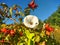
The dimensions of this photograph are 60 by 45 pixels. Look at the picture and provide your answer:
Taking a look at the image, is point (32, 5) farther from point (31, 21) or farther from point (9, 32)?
point (9, 32)

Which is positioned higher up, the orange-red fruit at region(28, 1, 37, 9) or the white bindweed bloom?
the orange-red fruit at region(28, 1, 37, 9)

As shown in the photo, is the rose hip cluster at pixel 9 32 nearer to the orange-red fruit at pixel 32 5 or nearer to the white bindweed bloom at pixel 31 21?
the white bindweed bloom at pixel 31 21

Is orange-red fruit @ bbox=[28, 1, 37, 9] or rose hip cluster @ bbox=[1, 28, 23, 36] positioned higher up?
orange-red fruit @ bbox=[28, 1, 37, 9]

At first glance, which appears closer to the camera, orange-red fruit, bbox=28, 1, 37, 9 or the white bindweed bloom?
the white bindweed bloom

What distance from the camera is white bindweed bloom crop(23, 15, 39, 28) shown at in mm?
2895

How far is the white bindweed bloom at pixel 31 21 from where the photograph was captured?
9.50 feet

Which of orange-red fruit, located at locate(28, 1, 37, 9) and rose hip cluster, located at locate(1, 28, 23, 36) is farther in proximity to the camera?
orange-red fruit, located at locate(28, 1, 37, 9)

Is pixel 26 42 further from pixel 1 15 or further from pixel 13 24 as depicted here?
pixel 1 15

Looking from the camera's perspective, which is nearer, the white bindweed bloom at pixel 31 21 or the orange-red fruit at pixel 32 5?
the white bindweed bloom at pixel 31 21

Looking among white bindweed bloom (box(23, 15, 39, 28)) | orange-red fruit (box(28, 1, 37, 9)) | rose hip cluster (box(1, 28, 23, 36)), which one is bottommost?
rose hip cluster (box(1, 28, 23, 36))

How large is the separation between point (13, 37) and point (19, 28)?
0.46 feet

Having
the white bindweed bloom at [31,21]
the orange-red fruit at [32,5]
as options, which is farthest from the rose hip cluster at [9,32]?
the orange-red fruit at [32,5]

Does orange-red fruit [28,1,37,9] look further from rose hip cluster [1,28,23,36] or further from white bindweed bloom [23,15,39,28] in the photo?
rose hip cluster [1,28,23,36]

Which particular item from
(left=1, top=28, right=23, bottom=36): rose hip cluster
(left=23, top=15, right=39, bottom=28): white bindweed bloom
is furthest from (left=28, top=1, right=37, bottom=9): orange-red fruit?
(left=1, top=28, right=23, bottom=36): rose hip cluster
